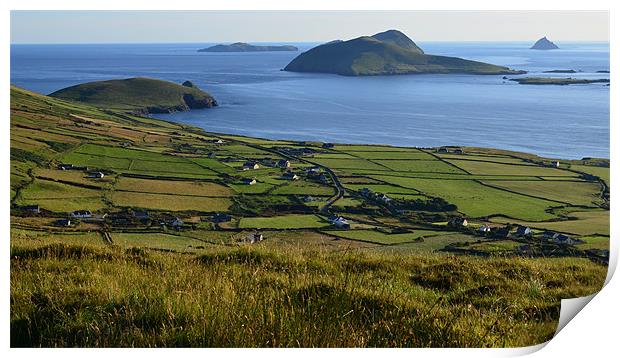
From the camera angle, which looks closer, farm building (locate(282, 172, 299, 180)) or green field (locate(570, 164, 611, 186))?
green field (locate(570, 164, 611, 186))

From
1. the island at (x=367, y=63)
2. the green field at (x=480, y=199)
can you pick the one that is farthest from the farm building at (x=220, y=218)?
the island at (x=367, y=63)

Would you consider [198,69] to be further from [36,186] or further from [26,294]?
[26,294]

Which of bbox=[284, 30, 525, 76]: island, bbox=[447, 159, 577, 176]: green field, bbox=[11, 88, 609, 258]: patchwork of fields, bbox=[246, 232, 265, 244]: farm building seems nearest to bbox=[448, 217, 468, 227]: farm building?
bbox=[11, 88, 609, 258]: patchwork of fields

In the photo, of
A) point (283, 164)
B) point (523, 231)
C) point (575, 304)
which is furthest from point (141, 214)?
point (575, 304)

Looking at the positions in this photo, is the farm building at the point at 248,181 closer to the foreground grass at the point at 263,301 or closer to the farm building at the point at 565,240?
the farm building at the point at 565,240

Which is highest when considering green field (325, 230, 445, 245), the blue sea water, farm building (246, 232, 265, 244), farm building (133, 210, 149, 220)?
the blue sea water

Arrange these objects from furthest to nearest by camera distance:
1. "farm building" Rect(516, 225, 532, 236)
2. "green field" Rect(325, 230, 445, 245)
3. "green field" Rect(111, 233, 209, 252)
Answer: "farm building" Rect(516, 225, 532, 236), "green field" Rect(325, 230, 445, 245), "green field" Rect(111, 233, 209, 252)

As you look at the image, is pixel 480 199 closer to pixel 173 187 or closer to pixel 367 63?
pixel 173 187

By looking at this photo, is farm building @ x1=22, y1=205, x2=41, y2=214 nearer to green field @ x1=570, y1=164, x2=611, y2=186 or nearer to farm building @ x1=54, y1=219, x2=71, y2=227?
farm building @ x1=54, y1=219, x2=71, y2=227
